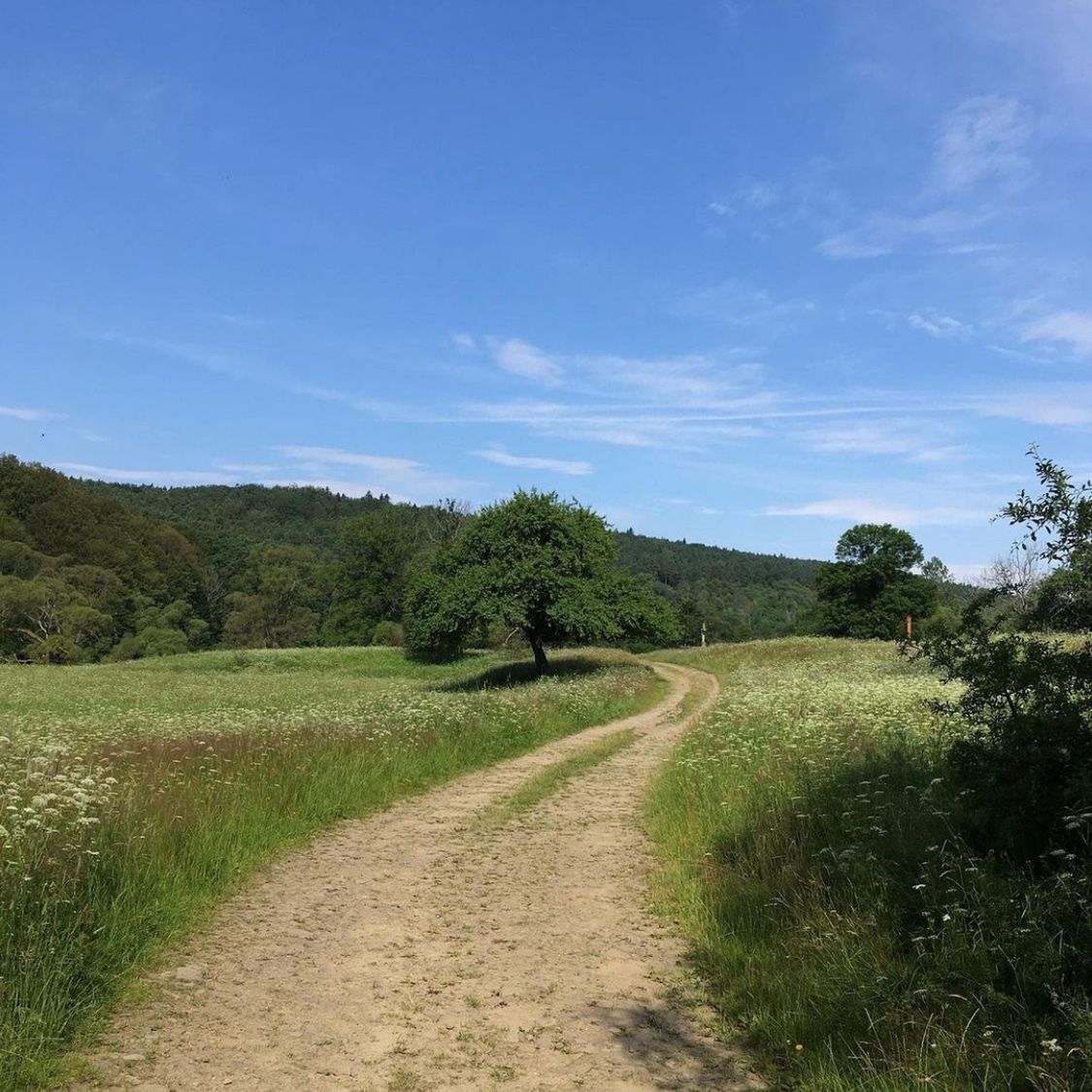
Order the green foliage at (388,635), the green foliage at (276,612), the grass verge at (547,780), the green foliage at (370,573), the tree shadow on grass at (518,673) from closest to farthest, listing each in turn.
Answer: the grass verge at (547,780)
the tree shadow on grass at (518,673)
the green foliage at (388,635)
the green foliage at (370,573)
the green foliage at (276,612)

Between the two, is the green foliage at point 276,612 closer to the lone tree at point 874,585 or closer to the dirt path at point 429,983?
the lone tree at point 874,585

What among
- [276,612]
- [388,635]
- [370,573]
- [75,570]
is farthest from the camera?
[276,612]

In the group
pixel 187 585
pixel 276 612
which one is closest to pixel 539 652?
pixel 276 612

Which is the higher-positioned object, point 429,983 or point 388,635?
point 429,983

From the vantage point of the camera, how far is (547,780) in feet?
43.6

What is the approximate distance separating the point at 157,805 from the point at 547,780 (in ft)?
22.0

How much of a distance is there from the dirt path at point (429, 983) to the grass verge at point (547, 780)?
1.16m

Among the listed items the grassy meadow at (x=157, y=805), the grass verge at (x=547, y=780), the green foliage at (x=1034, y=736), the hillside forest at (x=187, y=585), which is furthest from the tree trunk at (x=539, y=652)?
the green foliage at (x=1034, y=736)

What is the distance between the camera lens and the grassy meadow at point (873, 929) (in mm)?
4004

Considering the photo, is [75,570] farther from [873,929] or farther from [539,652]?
[873,929]

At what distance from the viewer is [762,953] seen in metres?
5.70

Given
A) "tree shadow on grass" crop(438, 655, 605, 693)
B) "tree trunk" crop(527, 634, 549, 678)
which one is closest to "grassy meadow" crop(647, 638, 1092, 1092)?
"tree shadow on grass" crop(438, 655, 605, 693)

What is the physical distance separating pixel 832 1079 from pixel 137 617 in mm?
99359

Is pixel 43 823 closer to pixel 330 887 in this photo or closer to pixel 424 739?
pixel 330 887
